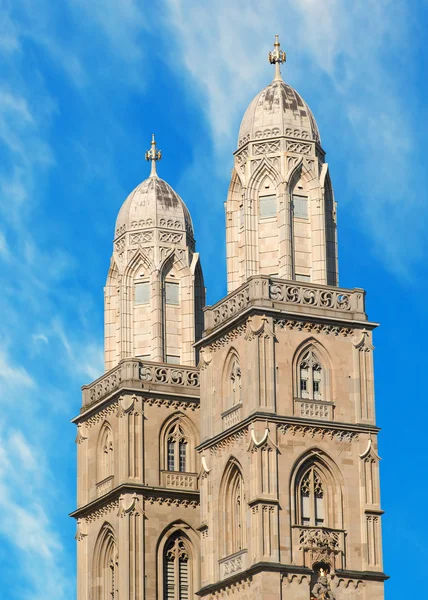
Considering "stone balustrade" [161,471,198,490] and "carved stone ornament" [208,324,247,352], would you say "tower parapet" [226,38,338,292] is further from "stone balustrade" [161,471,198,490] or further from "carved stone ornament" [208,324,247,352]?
"stone balustrade" [161,471,198,490]

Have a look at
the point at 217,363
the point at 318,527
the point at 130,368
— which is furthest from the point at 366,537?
the point at 130,368

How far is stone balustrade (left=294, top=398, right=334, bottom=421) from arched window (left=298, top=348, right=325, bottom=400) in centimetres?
34

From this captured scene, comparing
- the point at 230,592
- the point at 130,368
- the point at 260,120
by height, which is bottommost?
the point at 230,592

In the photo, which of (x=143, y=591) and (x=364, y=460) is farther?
(x=143, y=591)

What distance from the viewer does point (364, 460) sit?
7144cm

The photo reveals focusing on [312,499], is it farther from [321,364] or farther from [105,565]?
[105,565]

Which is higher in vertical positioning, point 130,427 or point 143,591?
point 130,427

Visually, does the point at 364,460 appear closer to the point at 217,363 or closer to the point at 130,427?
the point at 217,363

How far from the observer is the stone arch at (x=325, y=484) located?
70.0 m

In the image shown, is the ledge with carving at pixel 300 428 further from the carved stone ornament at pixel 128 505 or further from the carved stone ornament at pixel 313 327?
the carved stone ornament at pixel 128 505

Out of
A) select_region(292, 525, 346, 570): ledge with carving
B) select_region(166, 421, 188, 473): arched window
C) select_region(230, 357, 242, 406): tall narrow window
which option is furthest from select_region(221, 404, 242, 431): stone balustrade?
select_region(166, 421, 188, 473): arched window

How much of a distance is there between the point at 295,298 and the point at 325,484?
685 centimetres

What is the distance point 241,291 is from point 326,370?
4.26 metres

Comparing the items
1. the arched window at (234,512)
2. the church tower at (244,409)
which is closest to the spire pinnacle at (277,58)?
the church tower at (244,409)
